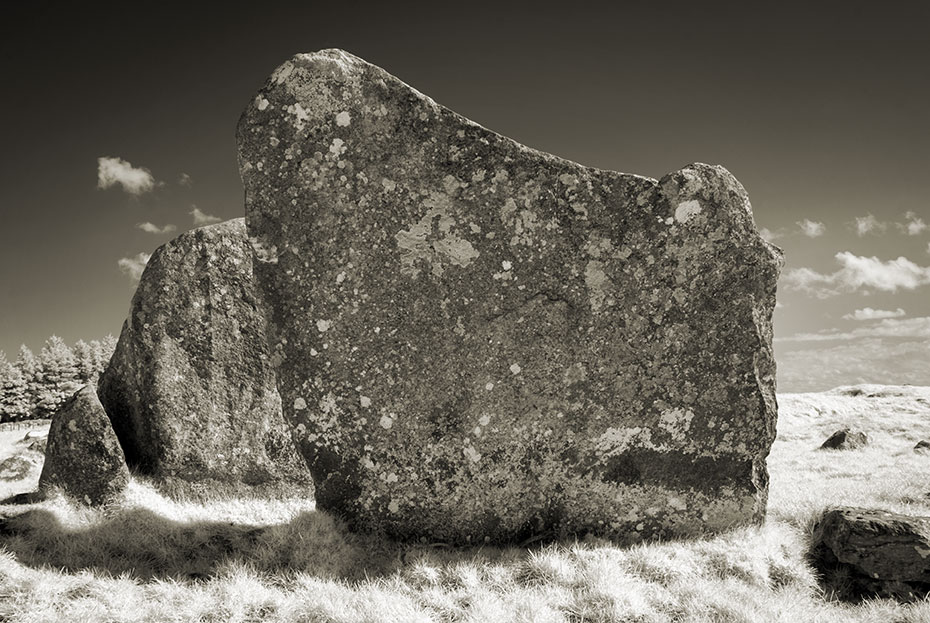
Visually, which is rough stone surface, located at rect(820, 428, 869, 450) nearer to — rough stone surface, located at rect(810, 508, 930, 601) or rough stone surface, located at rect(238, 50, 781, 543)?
rough stone surface, located at rect(810, 508, 930, 601)

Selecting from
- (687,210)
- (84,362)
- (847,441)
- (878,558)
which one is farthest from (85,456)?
(84,362)

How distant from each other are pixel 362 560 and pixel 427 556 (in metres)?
0.67

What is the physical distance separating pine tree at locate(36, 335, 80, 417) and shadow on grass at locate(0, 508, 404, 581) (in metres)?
60.6

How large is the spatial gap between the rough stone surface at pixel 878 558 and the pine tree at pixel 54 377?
217 ft

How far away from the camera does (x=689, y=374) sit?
6.34 meters

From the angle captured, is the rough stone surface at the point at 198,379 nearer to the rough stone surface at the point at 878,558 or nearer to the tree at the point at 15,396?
the rough stone surface at the point at 878,558

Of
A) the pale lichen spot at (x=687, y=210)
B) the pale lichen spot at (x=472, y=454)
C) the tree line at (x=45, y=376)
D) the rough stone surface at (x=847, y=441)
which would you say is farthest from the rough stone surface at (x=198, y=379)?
the tree line at (x=45, y=376)

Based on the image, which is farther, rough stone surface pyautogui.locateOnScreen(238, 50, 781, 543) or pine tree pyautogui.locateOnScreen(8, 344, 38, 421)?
pine tree pyautogui.locateOnScreen(8, 344, 38, 421)

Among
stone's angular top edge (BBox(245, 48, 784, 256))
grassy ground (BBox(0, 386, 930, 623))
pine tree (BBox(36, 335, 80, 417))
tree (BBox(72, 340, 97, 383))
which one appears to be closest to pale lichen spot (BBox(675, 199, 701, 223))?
stone's angular top edge (BBox(245, 48, 784, 256))

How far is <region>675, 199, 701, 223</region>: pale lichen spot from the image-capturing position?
635 centimetres

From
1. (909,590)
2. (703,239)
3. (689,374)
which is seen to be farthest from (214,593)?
(909,590)

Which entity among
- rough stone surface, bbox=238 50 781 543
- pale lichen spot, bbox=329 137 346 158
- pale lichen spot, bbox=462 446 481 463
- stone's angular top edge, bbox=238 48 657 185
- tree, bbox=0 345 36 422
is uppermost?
stone's angular top edge, bbox=238 48 657 185

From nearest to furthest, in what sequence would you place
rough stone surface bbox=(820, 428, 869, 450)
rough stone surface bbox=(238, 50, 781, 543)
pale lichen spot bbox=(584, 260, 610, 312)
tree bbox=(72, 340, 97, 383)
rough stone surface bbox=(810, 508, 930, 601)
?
rough stone surface bbox=(810, 508, 930, 601) < rough stone surface bbox=(238, 50, 781, 543) < pale lichen spot bbox=(584, 260, 610, 312) < rough stone surface bbox=(820, 428, 869, 450) < tree bbox=(72, 340, 97, 383)

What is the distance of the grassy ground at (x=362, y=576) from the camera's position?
15.8 feet
